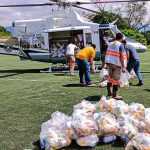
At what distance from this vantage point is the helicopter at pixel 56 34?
17859 mm

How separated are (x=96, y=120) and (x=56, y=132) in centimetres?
69

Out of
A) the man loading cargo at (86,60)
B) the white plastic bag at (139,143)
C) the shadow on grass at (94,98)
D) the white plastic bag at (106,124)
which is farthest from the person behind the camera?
the man loading cargo at (86,60)

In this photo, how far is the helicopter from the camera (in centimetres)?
1786

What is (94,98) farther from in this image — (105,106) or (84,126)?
(84,126)

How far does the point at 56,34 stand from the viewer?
18.6 meters

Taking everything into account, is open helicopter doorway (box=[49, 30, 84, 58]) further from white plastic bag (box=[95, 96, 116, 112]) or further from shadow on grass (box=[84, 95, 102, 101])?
white plastic bag (box=[95, 96, 116, 112])

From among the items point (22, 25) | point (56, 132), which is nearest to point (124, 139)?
point (56, 132)

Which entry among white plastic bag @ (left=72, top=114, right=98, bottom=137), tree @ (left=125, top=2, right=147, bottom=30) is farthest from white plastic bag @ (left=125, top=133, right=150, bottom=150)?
tree @ (left=125, top=2, right=147, bottom=30)

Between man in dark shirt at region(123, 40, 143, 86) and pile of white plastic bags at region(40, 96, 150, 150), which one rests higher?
man in dark shirt at region(123, 40, 143, 86)

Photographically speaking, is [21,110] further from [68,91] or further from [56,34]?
[56,34]

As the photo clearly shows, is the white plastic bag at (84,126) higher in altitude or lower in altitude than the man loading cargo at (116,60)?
lower

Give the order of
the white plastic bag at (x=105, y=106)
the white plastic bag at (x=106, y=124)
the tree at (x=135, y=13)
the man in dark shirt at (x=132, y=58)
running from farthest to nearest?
1. the tree at (x=135, y=13)
2. the man in dark shirt at (x=132, y=58)
3. the white plastic bag at (x=105, y=106)
4. the white plastic bag at (x=106, y=124)

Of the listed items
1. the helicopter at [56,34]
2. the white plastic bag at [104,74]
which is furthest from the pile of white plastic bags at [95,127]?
the helicopter at [56,34]

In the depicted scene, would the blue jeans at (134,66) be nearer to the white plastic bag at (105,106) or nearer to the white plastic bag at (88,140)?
Answer: the white plastic bag at (105,106)
